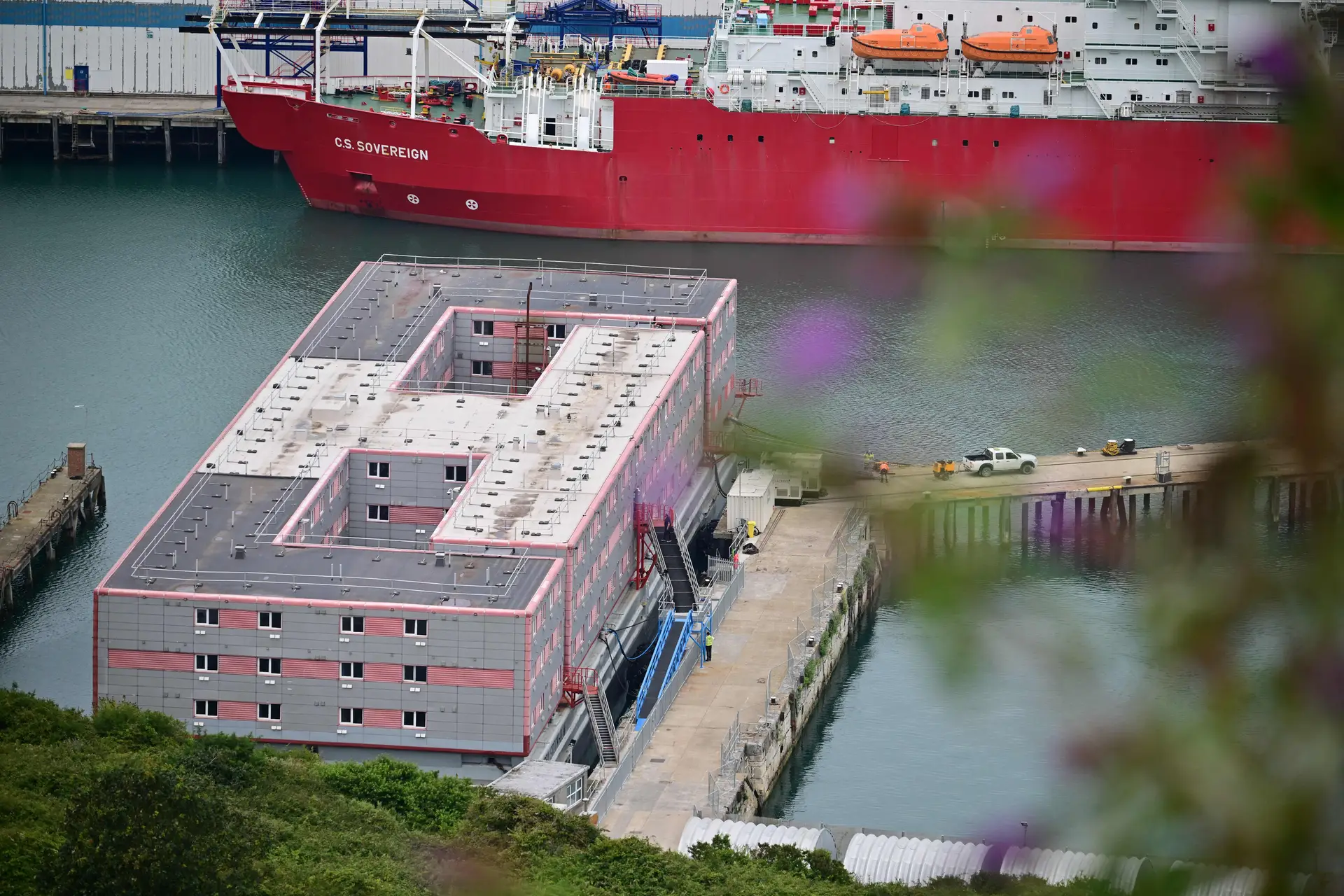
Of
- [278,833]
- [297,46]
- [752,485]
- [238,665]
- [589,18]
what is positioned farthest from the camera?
[589,18]

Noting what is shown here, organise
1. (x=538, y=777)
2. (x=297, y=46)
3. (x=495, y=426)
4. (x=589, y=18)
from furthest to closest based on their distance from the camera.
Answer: (x=589, y=18) → (x=297, y=46) → (x=495, y=426) → (x=538, y=777)

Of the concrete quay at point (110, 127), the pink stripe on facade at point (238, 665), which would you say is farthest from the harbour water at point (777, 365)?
the pink stripe on facade at point (238, 665)

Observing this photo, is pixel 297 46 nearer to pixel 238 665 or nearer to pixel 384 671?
pixel 238 665

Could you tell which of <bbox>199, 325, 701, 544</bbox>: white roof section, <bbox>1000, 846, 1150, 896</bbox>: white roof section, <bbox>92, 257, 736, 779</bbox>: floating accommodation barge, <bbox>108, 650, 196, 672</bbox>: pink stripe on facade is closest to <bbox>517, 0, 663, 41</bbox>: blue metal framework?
<bbox>92, 257, 736, 779</bbox>: floating accommodation barge

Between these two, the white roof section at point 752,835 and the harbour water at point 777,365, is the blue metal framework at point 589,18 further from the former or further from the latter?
the white roof section at point 752,835

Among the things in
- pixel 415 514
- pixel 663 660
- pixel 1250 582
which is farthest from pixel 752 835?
pixel 1250 582

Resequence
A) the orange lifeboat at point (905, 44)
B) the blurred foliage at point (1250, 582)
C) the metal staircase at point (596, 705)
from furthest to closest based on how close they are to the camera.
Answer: the orange lifeboat at point (905, 44) < the metal staircase at point (596, 705) < the blurred foliage at point (1250, 582)
